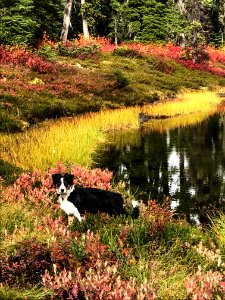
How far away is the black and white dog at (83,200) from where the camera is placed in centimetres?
696

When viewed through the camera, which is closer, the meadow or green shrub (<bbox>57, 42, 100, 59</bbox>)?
the meadow

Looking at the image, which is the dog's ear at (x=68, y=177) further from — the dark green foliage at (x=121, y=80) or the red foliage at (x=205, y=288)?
the dark green foliage at (x=121, y=80)

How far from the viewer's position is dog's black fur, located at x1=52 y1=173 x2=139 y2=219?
23.1 ft

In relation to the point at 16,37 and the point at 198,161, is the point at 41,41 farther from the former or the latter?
the point at 198,161

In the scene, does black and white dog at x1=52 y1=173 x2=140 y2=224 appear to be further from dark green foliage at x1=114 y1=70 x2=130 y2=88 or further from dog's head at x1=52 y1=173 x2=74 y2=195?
dark green foliage at x1=114 y1=70 x2=130 y2=88

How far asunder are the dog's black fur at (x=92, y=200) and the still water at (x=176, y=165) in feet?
5.14

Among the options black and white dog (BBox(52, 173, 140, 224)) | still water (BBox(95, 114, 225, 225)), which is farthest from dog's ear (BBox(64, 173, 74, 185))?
still water (BBox(95, 114, 225, 225))

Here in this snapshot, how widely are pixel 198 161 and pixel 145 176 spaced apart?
8.09 feet

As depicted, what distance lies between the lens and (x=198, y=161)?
1341cm

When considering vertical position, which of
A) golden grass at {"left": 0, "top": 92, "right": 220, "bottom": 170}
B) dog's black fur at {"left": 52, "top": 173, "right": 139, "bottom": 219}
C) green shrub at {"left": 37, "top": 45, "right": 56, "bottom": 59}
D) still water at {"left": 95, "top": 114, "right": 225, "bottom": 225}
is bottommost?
still water at {"left": 95, "top": 114, "right": 225, "bottom": 225}

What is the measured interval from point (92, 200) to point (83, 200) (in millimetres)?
215

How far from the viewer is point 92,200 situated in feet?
24.9

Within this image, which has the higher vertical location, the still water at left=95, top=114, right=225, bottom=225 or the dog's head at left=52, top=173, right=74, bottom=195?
the dog's head at left=52, top=173, right=74, bottom=195

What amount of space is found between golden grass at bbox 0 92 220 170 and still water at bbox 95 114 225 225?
26.2 inches
